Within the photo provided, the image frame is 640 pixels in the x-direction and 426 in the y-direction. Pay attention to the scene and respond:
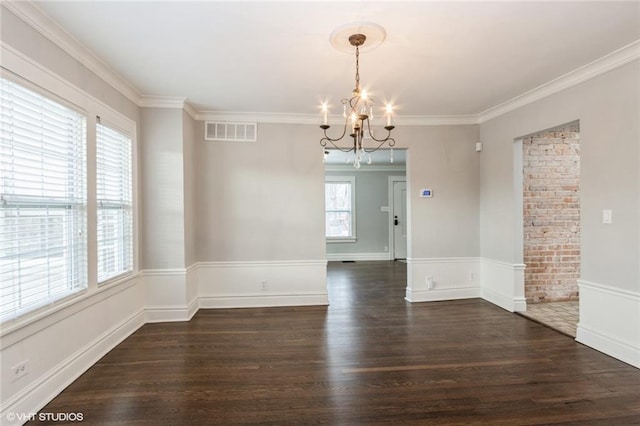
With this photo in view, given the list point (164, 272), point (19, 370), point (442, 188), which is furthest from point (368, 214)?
point (19, 370)

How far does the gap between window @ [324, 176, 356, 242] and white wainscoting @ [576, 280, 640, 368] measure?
5.65 metres

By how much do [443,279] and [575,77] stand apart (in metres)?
2.77

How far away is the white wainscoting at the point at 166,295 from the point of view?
387cm

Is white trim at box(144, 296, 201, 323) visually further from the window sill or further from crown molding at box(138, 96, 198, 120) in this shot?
the window sill

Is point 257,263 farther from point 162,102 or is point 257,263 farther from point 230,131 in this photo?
point 162,102

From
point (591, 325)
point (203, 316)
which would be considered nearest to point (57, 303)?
point (203, 316)

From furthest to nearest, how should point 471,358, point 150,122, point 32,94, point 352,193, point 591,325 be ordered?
point 352,193 < point 150,122 < point 591,325 < point 471,358 < point 32,94

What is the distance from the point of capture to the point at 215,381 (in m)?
2.51

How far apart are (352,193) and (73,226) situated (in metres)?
6.55

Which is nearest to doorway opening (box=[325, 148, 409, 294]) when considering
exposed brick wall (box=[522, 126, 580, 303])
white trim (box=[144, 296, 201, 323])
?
exposed brick wall (box=[522, 126, 580, 303])

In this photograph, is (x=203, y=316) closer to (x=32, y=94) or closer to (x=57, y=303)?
(x=57, y=303)

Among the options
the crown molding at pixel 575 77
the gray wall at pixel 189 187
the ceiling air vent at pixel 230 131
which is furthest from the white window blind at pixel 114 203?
the crown molding at pixel 575 77

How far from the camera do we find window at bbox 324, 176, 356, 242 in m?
8.53

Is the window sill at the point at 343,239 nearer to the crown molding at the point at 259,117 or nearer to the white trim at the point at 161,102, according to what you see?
the crown molding at the point at 259,117
